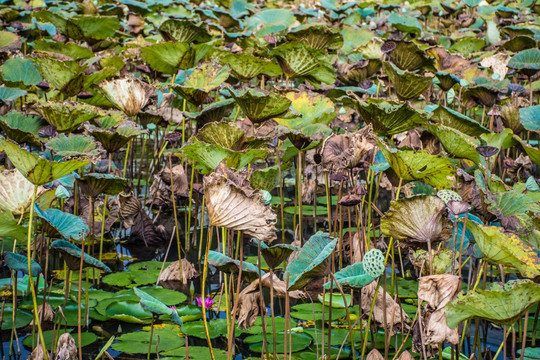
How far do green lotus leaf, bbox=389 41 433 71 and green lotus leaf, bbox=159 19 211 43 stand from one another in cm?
112

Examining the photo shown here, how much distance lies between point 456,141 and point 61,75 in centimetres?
188

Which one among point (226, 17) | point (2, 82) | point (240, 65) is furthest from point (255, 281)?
point (226, 17)

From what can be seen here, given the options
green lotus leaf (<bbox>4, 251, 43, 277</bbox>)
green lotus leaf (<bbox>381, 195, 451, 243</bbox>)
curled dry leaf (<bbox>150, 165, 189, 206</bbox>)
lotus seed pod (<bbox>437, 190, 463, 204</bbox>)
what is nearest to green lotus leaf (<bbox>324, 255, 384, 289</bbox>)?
green lotus leaf (<bbox>381, 195, 451, 243</bbox>)

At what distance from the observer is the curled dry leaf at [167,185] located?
3383 millimetres

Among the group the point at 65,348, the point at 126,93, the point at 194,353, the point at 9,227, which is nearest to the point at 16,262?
the point at 9,227

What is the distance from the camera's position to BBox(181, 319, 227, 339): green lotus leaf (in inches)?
88.3

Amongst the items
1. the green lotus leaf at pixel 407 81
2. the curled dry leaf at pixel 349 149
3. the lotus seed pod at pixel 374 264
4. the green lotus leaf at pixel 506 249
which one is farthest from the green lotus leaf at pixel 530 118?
the lotus seed pod at pixel 374 264

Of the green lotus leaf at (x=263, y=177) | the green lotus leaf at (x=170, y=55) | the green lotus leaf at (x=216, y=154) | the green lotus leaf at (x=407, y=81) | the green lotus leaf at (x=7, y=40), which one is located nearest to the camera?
the green lotus leaf at (x=216, y=154)

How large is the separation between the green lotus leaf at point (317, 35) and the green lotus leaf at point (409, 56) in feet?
1.27

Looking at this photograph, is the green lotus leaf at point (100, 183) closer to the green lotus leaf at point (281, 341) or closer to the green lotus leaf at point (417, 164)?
the green lotus leaf at point (281, 341)

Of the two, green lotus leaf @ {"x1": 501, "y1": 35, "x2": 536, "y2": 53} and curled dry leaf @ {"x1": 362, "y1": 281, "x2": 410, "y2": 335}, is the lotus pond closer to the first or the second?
curled dry leaf @ {"x1": 362, "y1": 281, "x2": 410, "y2": 335}

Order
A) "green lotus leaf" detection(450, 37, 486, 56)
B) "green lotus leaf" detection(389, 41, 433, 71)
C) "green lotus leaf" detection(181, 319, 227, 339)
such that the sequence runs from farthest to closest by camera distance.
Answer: "green lotus leaf" detection(450, 37, 486, 56)
"green lotus leaf" detection(389, 41, 433, 71)
"green lotus leaf" detection(181, 319, 227, 339)

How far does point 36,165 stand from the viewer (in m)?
1.59

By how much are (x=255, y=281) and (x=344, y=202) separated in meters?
0.37
